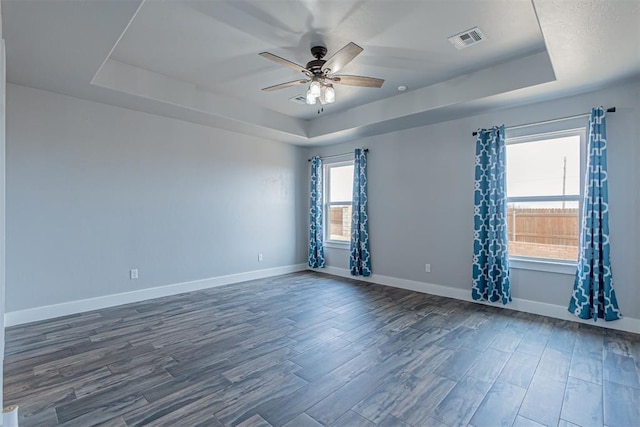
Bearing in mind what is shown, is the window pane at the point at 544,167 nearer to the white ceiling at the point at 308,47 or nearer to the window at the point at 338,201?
the white ceiling at the point at 308,47

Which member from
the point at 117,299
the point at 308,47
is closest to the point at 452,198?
the point at 308,47

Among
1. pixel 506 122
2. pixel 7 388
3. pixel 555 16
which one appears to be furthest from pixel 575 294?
pixel 7 388

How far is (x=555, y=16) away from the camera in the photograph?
7.15 ft

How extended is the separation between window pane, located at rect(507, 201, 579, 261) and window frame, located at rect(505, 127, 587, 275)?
0.06 metres

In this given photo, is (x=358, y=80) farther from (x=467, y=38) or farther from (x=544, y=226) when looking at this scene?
(x=544, y=226)

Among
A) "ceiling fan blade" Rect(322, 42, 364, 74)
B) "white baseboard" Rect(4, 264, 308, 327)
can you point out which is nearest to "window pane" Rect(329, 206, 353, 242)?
"white baseboard" Rect(4, 264, 308, 327)

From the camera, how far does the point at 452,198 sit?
4.52 meters

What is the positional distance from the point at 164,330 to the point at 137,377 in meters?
0.92

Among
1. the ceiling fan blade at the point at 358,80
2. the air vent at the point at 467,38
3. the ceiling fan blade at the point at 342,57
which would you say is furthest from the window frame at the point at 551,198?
the ceiling fan blade at the point at 342,57

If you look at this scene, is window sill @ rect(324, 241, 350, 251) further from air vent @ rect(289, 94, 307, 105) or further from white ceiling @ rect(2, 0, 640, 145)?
air vent @ rect(289, 94, 307, 105)

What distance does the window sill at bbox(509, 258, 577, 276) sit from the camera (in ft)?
11.7

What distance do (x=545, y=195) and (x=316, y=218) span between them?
12.4 ft

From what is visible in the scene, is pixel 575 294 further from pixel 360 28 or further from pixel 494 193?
pixel 360 28

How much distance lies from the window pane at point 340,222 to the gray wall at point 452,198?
0.39m
